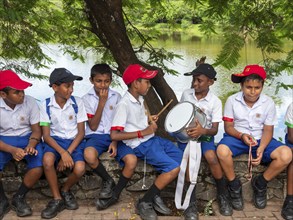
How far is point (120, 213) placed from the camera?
3875 millimetres

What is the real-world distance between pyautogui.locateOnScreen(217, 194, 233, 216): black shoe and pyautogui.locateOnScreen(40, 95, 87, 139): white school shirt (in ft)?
5.20

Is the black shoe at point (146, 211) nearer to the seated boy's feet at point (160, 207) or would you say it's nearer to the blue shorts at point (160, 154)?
the seated boy's feet at point (160, 207)

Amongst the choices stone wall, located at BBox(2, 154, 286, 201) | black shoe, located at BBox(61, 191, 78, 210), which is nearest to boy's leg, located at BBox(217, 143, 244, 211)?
stone wall, located at BBox(2, 154, 286, 201)

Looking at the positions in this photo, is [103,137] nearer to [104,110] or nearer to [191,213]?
[104,110]

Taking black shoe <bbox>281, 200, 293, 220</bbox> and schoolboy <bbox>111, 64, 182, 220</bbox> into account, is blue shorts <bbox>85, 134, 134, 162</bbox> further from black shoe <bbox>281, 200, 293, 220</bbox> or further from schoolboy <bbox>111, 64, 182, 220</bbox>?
black shoe <bbox>281, 200, 293, 220</bbox>

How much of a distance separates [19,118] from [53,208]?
36.7 inches

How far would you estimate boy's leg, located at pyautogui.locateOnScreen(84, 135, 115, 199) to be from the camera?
154 inches

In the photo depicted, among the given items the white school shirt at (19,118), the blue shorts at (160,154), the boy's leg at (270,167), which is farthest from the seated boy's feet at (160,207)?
the white school shirt at (19,118)

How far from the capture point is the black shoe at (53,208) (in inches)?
146

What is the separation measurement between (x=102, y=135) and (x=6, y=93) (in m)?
1.04

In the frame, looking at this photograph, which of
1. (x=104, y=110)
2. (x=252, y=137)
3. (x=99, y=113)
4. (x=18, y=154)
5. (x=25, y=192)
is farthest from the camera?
(x=104, y=110)

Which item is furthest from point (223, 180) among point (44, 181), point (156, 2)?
point (156, 2)

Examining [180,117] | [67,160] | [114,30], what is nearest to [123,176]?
[67,160]

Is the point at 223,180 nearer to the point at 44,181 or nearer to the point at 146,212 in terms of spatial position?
the point at 146,212
